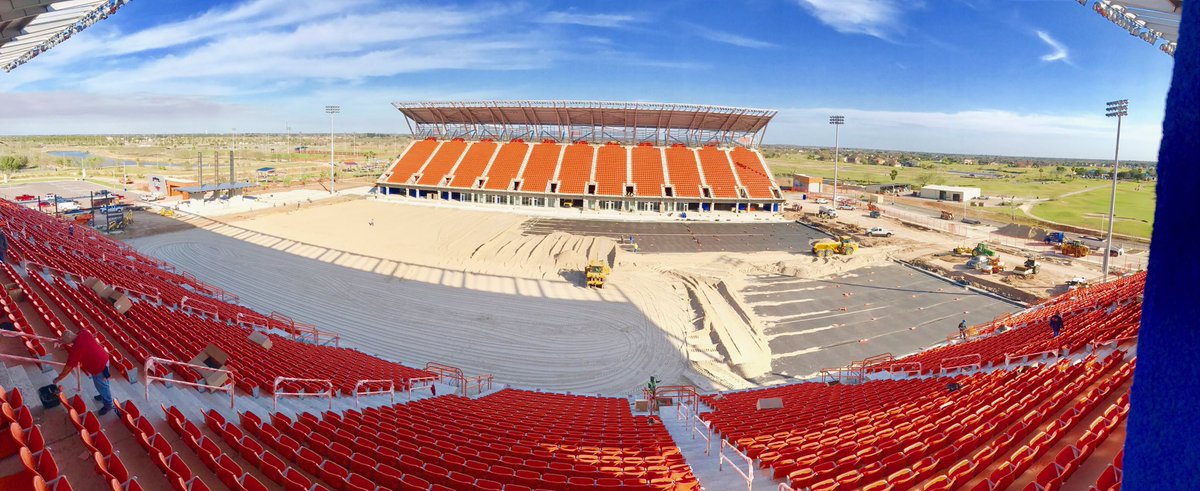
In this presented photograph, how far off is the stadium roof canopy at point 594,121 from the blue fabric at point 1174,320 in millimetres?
59416

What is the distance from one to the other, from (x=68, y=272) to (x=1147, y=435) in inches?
899

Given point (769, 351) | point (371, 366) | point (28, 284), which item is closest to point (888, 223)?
point (769, 351)

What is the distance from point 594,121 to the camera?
6331cm

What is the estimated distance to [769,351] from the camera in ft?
66.0

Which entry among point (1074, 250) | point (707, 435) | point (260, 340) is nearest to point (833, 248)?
point (1074, 250)

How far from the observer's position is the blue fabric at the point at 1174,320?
2.03m

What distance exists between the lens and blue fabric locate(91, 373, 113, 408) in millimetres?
7152

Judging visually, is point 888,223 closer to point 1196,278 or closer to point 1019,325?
point 1019,325

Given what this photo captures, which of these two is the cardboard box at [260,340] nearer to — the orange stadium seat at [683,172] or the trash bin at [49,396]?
the trash bin at [49,396]

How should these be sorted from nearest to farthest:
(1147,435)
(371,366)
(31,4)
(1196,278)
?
(1196,278)
(1147,435)
(31,4)
(371,366)

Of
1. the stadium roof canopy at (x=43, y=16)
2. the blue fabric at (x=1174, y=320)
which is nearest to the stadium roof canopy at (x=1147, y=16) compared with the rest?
the blue fabric at (x=1174, y=320)

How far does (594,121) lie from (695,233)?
25.7 meters

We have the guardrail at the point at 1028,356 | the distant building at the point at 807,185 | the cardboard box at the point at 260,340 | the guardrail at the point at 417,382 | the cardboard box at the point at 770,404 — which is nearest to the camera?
the cardboard box at the point at 770,404

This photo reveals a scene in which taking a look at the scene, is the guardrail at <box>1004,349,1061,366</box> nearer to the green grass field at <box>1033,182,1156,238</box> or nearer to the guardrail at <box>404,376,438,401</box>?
the guardrail at <box>404,376,438,401</box>
